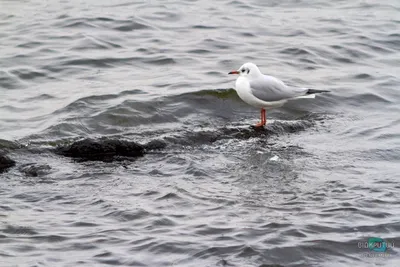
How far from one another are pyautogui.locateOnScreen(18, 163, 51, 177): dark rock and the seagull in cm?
293

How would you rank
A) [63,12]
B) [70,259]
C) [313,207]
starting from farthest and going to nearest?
1. [63,12]
2. [313,207]
3. [70,259]

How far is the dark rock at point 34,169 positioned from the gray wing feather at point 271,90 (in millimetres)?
2991

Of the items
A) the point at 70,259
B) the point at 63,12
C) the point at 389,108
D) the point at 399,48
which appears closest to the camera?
the point at 70,259

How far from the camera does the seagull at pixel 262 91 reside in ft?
31.8

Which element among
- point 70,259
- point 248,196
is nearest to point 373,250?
point 248,196

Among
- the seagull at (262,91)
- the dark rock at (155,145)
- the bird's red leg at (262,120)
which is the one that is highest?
the seagull at (262,91)

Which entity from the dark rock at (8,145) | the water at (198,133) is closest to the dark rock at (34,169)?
the water at (198,133)

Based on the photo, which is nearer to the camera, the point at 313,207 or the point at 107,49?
the point at 313,207

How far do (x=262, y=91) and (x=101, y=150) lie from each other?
7.70 ft

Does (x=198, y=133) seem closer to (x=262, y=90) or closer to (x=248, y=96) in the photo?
(x=248, y=96)

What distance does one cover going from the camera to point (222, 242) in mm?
5949

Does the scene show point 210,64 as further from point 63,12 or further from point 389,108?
point 63,12

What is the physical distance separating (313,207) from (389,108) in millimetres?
4378

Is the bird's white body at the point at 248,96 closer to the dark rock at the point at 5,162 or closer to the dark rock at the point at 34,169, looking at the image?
the dark rock at the point at 34,169
